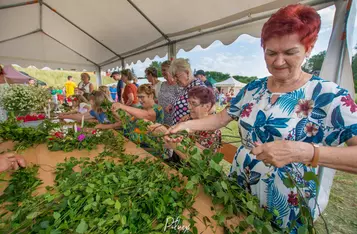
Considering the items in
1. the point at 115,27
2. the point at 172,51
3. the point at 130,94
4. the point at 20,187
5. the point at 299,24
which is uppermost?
the point at 115,27

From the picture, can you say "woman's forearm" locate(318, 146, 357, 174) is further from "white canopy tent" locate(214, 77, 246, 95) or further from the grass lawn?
"white canopy tent" locate(214, 77, 246, 95)

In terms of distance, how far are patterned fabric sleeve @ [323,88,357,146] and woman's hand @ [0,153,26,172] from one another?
172cm

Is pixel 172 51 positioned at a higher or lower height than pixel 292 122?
higher

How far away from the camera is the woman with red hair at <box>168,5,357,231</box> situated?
0.67m

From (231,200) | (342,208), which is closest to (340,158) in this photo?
(231,200)

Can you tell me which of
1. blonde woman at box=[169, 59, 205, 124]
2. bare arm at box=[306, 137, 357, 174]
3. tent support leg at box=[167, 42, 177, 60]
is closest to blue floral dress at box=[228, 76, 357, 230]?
bare arm at box=[306, 137, 357, 174]

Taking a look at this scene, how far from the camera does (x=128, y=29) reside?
440 centimetres

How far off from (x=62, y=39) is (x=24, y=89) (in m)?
4.86

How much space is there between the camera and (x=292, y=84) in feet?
3.01

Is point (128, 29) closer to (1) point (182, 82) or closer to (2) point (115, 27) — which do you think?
(2) point (115, 27)

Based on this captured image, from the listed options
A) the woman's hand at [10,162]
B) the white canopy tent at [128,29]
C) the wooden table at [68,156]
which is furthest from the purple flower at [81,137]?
the white canopy tent at [128,29]

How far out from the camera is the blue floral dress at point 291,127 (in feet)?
2.55

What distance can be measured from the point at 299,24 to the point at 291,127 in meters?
0.44

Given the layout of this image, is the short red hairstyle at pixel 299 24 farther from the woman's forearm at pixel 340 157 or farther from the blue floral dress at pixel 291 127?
the woman's forearm at pixel 340 157
